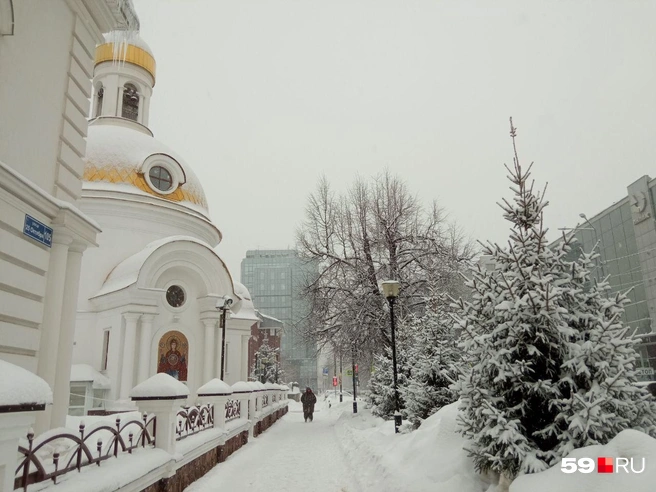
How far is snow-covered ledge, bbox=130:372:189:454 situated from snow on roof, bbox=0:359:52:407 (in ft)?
14.8

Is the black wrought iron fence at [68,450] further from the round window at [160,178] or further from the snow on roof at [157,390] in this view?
the round window at [160,178]

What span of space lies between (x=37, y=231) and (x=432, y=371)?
27.4 ft

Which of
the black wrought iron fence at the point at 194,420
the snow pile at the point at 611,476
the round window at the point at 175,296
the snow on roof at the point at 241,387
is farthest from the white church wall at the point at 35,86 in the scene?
the round window at the point at 175,296

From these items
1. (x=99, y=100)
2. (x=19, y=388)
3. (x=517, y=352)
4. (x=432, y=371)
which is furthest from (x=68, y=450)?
(x=99, y=100)

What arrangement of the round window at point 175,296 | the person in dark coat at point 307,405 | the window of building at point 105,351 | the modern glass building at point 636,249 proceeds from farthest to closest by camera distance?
the modern glass building at point 636,249, the person in dark coat at point 307,405, the round window at point 175,296, the window of building at point 105,351

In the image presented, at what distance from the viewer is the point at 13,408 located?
9.58 feet

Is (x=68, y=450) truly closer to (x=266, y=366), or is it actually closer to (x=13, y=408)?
(x=13, y=408)

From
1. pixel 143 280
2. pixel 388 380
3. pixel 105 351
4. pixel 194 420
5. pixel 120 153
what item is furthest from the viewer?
pixel 120 153

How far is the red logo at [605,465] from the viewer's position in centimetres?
407

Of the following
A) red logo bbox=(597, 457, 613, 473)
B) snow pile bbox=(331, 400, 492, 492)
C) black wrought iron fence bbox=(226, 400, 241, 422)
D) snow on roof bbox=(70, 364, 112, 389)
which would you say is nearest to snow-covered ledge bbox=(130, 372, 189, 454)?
snow pile bbox=(331, 400, 492, 492)

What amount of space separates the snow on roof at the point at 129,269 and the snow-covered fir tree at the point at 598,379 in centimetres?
1733

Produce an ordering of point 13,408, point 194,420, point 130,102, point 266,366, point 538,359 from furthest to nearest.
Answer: point 266,366 < point 130,102 < point 194,420 < point 538,359 < point 13,408

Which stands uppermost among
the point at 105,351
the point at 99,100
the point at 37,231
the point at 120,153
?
the point at 99,100

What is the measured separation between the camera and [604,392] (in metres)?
4.96
